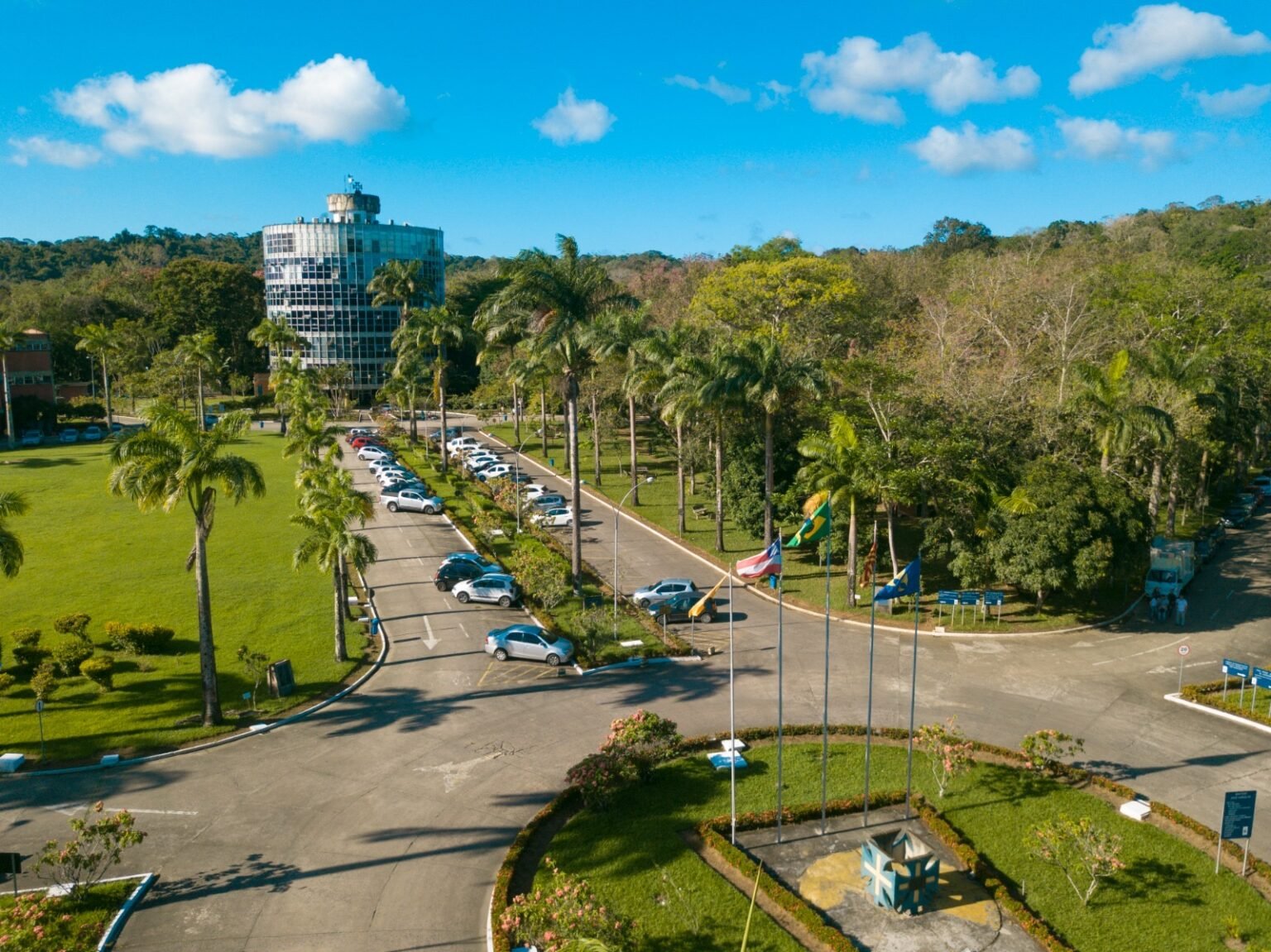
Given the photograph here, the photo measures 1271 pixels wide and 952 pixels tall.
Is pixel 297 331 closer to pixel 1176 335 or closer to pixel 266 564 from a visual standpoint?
pixel 266 564

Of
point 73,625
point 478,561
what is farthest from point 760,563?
point 73,625

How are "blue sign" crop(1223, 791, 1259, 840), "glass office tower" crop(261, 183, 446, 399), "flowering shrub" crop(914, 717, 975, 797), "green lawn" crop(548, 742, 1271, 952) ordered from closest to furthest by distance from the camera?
"green lawn" crop(548, 742, 1271, 952), "blue sign" crop(1223, 791, 1259, 840), "flowering shrub" crop(914, 717, 975, 797), "glass office tower" crop(261, 183, 446, 399)

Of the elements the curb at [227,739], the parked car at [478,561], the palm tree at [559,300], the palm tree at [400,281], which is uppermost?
the palm tree at [400,281]

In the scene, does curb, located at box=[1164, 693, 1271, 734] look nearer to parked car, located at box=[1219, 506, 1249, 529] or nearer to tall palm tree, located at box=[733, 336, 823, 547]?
tall palm tree, located at box=[733, 336, 823, 547]

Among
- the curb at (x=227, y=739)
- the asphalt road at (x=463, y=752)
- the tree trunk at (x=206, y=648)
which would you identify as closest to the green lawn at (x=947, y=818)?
the asphalt road at (x=463, y=752)

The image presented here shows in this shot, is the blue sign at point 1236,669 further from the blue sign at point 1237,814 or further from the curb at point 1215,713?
the blue sign at point 1237,814

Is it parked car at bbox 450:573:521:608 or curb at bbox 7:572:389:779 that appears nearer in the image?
curb at bbox 7:572:389:779

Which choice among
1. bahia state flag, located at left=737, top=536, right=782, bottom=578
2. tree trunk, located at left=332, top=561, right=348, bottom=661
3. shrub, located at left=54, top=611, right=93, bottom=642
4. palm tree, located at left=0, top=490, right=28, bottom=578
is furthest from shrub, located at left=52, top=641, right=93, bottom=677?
bahia state flag, located at left=737, top=536, right=782, bottom=578

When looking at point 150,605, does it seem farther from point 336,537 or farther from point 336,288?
point 336,288
